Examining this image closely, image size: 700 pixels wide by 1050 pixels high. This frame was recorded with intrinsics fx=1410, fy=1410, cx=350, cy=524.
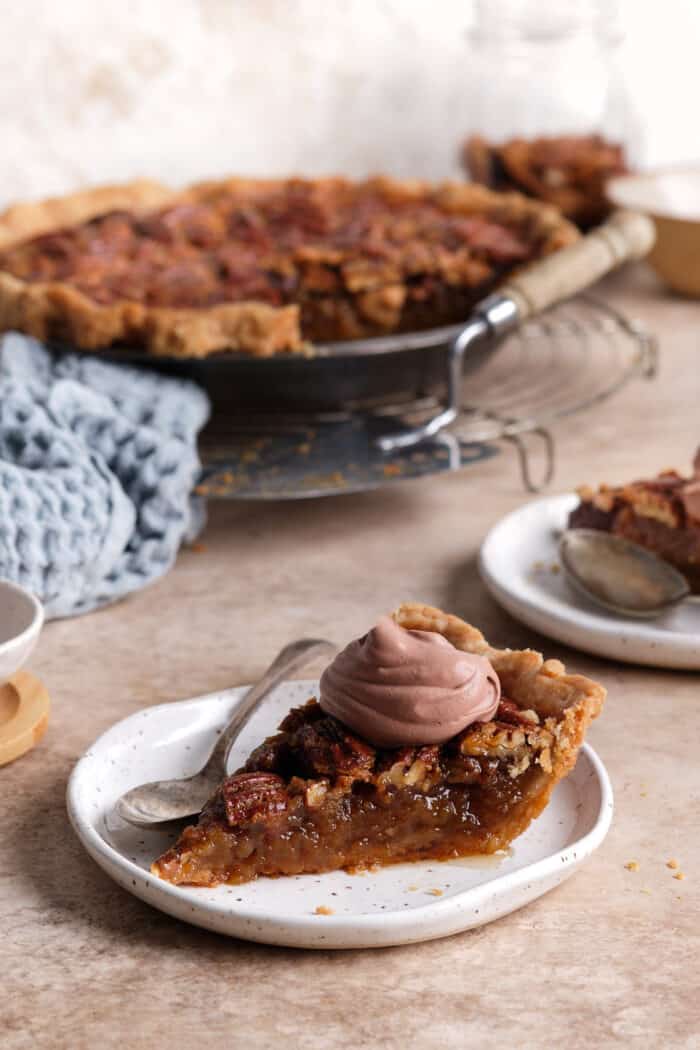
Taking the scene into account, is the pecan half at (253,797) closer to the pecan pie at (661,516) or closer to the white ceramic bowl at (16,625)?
the white ceramic bowl at (16,625)

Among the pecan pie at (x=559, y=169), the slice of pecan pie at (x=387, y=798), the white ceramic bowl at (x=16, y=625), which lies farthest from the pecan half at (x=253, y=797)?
the pecan pie at (x=559, y=169)

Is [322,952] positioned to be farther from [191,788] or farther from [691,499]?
[691,499]

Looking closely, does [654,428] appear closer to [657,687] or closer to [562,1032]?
[657,687]

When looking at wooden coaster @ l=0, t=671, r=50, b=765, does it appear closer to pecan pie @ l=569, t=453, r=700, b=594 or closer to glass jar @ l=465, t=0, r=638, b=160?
pecan pie @ l=569, t=453, r=700, b=594

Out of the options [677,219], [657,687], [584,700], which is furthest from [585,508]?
[677,219]

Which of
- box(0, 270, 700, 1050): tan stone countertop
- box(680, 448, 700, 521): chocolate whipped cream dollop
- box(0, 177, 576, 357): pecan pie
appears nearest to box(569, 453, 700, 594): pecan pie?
box(680, 448, 700, 521): chocolate whipped cream dollop
